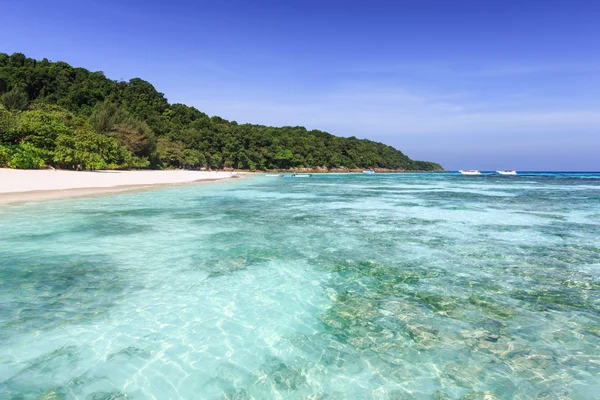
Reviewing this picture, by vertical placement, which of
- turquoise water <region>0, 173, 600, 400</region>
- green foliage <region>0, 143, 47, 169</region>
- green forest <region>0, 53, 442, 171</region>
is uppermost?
green forest <region>0, 53, 442, 171</region>

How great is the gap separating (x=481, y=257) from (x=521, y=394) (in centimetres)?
548

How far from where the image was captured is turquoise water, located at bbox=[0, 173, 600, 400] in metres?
3.56

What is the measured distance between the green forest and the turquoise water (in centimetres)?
3050

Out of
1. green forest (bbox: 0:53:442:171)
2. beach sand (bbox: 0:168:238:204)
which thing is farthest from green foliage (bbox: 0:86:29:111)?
beach sand (bbox: 0:168:238:204)

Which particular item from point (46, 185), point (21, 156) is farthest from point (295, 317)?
point (21, 156)

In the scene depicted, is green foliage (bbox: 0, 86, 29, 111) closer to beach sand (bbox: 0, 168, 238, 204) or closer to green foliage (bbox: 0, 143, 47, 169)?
green foliage (bbox: 0, 143, 47, 169)

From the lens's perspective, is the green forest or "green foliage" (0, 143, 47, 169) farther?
the green forest

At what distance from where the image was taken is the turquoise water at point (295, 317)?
3.56m

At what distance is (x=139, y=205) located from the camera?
17.8m

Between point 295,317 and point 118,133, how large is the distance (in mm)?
54973

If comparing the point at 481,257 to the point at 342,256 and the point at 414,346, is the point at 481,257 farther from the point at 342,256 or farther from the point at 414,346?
the point at 414,346

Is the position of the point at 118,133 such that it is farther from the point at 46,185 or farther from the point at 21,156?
the point at 46,185

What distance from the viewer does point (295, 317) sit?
5.20 meters

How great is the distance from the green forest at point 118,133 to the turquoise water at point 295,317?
100ft
